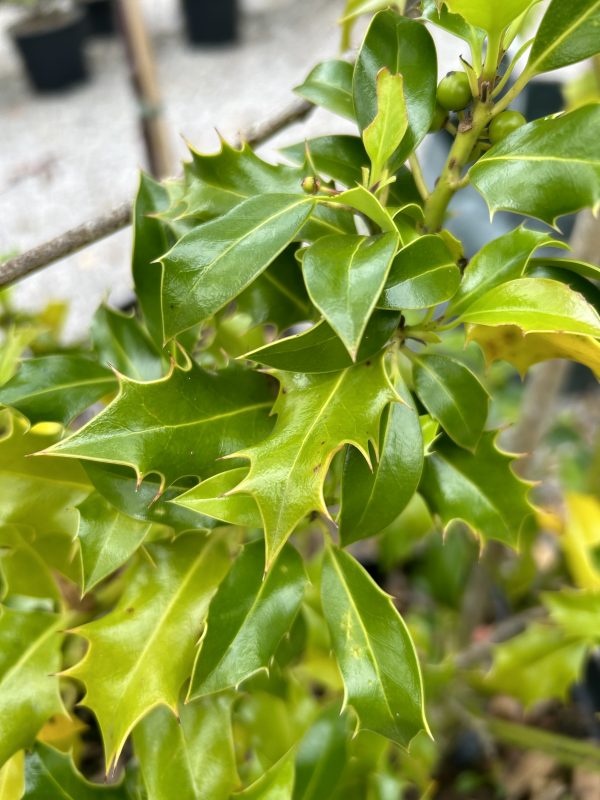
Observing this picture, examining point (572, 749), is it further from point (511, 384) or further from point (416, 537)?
point (511, 384)

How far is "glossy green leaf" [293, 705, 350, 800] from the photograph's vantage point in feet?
1.84

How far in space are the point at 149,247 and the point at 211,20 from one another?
3.17m

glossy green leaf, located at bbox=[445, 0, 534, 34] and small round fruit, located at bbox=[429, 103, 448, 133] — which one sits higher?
glossy green leaf, located at bbox=[445, 0, 534, 34]

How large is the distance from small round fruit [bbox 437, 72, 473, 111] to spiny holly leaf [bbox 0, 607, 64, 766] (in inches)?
18.4

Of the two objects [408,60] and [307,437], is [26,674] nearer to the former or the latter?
[307,437]

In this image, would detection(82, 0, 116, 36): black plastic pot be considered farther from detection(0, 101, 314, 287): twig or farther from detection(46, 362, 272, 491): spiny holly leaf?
detection(46, 362, 272, 491): spiny holly leaf

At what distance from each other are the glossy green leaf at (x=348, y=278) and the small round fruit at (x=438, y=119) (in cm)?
12

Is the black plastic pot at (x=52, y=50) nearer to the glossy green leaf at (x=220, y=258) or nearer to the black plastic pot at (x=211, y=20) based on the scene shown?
the black plastic pot at (x=211, y=20)

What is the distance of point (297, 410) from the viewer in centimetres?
44

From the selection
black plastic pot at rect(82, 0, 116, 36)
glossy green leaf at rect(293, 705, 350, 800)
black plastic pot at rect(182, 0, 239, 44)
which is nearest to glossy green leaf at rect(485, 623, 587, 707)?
glossy green leaf at rect(293, 705, 350, 800)

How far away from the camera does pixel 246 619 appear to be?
464 millimetres

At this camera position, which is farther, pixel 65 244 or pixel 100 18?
pixel 100 18

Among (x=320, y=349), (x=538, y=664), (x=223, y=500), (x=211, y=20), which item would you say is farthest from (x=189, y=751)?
(x=211, y=20)

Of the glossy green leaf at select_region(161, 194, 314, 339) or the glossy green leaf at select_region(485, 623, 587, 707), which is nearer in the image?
the glossy green leaf at select_region(161, 194, 314, 339)
